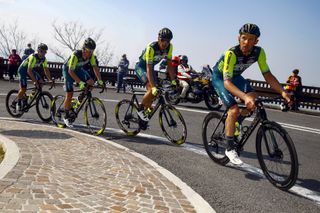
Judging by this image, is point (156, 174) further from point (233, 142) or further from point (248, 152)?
point (248, 152)

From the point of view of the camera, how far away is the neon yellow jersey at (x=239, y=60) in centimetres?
490

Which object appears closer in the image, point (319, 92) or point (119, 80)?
point (319, 92)

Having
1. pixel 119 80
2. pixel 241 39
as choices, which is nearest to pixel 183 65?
pixel 119 80

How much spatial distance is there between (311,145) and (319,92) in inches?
443

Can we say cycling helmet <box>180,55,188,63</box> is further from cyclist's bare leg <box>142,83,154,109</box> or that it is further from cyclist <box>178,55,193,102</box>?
cyclist's bare leg <box>142,83,154,109</box>

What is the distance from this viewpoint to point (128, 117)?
7457 mm

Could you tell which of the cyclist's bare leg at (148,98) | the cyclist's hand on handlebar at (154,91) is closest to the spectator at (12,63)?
the cyclist's bare leg at (148,98)

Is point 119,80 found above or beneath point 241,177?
above

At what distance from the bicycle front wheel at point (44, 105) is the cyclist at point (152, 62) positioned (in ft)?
9.77

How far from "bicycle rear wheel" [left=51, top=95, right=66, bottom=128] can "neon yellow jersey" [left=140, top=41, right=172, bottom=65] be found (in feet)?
9.19

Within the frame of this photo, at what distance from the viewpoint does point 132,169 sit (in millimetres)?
4676

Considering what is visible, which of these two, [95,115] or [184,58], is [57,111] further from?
[184,58]

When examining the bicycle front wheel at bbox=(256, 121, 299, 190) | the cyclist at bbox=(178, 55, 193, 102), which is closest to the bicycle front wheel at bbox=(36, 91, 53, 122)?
the bicycle front wheel at bbox=(256, 121, 299, 190)

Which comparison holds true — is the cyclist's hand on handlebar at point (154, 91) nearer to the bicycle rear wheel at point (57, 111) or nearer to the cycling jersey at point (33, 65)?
the bicycle rear wheel at point (57, 111)
